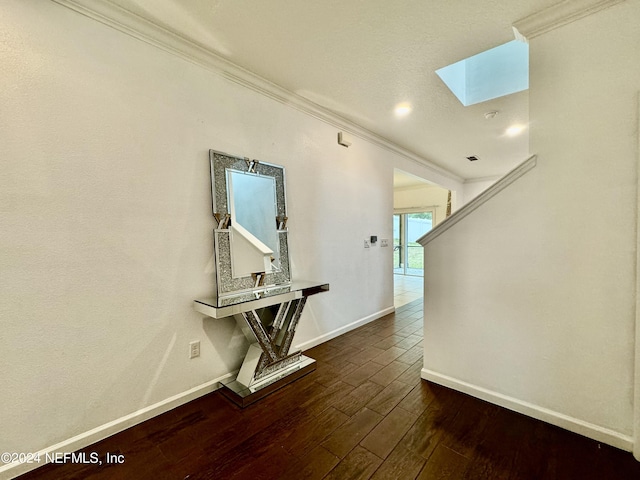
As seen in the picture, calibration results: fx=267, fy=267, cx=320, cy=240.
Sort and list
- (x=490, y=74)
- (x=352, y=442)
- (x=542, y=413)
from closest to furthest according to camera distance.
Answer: (x=352, y=442), (x=542, y=413), (x=490, y=74)

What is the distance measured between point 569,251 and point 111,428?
2.95m

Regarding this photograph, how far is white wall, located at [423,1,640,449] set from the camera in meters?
1.45

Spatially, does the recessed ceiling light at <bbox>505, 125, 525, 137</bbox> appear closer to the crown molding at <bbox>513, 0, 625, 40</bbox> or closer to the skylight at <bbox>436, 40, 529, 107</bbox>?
the skylight at <bbox>436, 40, 529, 107</bbox>

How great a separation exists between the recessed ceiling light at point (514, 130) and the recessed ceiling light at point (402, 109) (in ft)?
4.97

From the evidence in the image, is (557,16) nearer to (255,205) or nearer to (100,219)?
(255,205)

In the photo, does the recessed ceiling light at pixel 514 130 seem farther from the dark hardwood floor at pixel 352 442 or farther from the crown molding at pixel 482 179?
the dark hardwood floor at pixel 352 442

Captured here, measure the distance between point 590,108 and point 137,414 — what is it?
330 cm

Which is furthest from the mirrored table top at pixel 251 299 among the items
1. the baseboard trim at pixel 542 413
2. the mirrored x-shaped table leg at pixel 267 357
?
the baseboard trim at pixel 542 413

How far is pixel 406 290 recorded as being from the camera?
5.86 metres

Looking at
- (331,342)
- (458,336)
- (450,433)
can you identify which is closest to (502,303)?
(458,336)

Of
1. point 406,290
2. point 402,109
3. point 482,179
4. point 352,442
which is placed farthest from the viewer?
point 482,179

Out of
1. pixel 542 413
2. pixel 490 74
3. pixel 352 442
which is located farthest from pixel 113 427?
pixel 490 74

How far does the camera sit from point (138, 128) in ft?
5.69

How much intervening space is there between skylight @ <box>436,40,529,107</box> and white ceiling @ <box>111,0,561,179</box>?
0.30 feet
